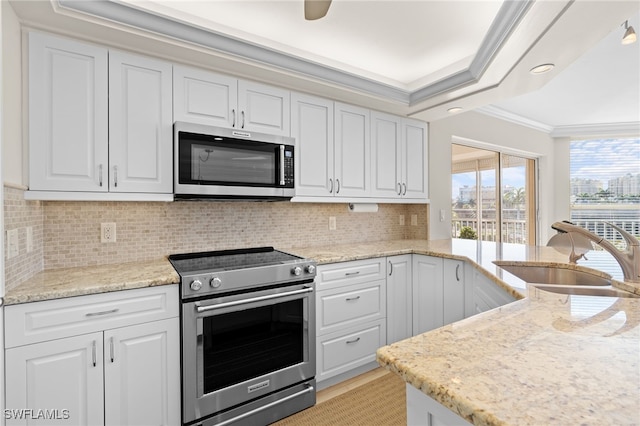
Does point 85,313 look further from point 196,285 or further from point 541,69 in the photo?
point 541,69

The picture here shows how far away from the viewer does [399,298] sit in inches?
110

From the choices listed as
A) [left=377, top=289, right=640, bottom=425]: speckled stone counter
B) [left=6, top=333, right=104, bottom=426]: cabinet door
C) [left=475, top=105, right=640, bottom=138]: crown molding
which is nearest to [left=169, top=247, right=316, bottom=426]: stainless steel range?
[left=6, top=333, right=104, bottom=426]: cabinet door

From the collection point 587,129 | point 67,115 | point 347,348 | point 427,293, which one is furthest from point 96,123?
point 587,129

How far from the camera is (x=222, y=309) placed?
71.5 inches

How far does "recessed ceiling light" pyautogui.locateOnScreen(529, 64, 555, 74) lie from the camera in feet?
6.97

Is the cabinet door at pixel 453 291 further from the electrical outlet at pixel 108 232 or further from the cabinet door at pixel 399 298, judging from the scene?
the electrical outlet at pixel 108 232

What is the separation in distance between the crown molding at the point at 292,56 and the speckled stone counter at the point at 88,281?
51.9 inches

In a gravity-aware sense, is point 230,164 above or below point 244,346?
above

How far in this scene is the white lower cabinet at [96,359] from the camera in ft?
4.64

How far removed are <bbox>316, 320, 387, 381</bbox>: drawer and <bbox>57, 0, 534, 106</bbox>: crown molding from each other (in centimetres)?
189

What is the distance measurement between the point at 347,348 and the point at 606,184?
5106 mm

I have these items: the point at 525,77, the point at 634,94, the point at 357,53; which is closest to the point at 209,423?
the point at 357,53

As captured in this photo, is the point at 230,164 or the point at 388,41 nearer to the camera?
the point at 230,164

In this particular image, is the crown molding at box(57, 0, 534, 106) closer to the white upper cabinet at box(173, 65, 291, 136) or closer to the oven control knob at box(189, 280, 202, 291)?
the white upper cabinet at box(173, 65, 291, 136)
